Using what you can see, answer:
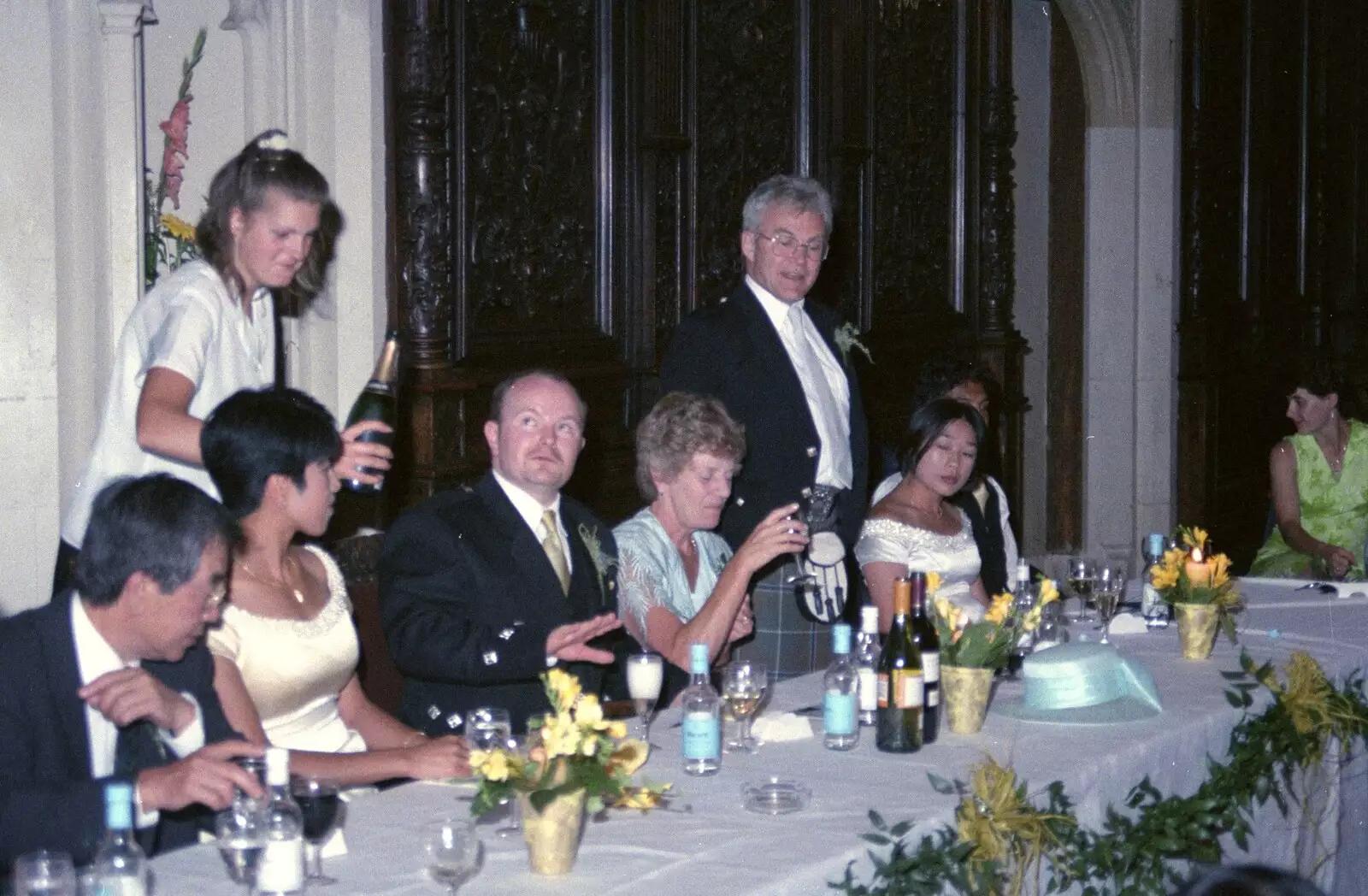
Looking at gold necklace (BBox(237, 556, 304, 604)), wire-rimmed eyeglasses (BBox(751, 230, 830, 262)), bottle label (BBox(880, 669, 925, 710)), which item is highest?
wire-rimmed eyeglasses (BBox(751, 230, 830, 262))

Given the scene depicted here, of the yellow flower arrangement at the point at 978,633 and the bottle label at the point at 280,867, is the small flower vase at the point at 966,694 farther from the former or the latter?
the bottle label at the point at 280,867

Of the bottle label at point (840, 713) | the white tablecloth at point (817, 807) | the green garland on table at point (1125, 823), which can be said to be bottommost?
the green garland on table at point (1125, 823)

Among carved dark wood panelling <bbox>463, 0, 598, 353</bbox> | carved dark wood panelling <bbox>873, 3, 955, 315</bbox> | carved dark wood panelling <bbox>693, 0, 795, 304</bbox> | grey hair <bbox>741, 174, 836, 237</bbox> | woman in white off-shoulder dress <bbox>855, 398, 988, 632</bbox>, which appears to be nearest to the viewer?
grey hair <bbox>741, 174, 836, 237</bbox>

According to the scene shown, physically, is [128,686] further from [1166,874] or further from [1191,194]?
[1191,194]

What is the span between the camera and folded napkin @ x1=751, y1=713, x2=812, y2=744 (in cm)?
308

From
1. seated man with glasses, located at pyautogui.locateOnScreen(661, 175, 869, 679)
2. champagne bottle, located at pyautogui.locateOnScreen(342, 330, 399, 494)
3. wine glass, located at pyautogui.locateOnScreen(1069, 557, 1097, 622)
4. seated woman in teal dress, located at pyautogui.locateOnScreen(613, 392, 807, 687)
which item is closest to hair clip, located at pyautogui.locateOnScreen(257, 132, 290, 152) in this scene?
champagne bottle, located at pyautogui.locateOnScreen(342, 330, 399, 494)

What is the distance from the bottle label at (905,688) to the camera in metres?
2.98

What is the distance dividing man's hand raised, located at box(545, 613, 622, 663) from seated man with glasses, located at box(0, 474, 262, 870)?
29.1 inches

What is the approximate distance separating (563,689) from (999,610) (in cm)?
113

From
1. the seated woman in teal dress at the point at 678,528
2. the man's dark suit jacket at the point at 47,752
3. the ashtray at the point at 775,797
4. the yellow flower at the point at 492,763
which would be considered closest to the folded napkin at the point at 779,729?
the ashtray at the point at 775,797

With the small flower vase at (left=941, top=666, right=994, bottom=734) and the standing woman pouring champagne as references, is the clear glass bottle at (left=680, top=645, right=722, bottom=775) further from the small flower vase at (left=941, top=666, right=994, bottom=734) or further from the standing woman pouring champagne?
the standing woman pouring champagne

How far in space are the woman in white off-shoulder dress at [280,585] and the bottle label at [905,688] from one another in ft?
2.51

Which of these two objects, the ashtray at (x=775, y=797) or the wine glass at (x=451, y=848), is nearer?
the wine glass at (x=451, y=848)

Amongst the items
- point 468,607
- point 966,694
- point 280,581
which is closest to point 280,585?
point 280,581
